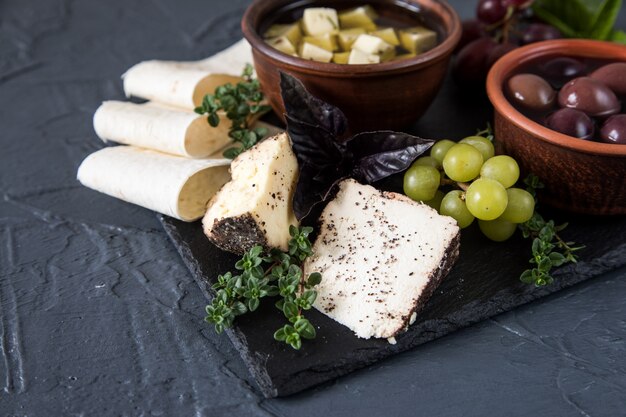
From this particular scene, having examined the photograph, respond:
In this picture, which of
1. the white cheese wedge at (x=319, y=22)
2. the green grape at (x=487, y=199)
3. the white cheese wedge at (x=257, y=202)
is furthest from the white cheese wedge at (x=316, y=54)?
the green grape at (x=487, y=199)

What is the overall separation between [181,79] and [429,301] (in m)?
0.97

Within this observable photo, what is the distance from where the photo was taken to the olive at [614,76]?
1788mm

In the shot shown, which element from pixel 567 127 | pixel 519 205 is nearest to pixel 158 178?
pixel 519 205

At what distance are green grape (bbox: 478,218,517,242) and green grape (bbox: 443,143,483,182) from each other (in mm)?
112

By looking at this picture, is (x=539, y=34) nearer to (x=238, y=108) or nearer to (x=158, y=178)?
(x=238, y=108)

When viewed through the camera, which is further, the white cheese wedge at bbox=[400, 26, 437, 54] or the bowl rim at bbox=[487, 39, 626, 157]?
the white cheese wedge at bbox=[400, 26, 437, 54]

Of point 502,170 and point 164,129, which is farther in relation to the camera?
point 164,129

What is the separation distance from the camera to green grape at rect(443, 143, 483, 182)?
167 cm

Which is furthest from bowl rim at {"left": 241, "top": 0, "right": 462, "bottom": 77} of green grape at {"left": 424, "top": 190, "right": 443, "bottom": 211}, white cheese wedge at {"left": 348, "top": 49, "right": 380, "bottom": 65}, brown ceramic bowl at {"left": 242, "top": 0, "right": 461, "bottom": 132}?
green grape at {"left": 424, "top": 190, "right": 443, "bottom": 211}

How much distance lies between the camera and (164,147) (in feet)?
6.37

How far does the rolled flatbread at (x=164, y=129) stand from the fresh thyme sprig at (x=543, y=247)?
70 cm

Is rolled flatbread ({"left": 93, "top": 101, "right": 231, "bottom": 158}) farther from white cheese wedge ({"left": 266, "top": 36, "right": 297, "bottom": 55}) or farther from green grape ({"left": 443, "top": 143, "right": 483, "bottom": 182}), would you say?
green grape ({"left": 443, "top": 143, "right": 483, "bottom": 182})

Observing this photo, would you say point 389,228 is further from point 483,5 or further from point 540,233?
point 483,5

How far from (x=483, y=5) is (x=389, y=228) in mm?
1070
